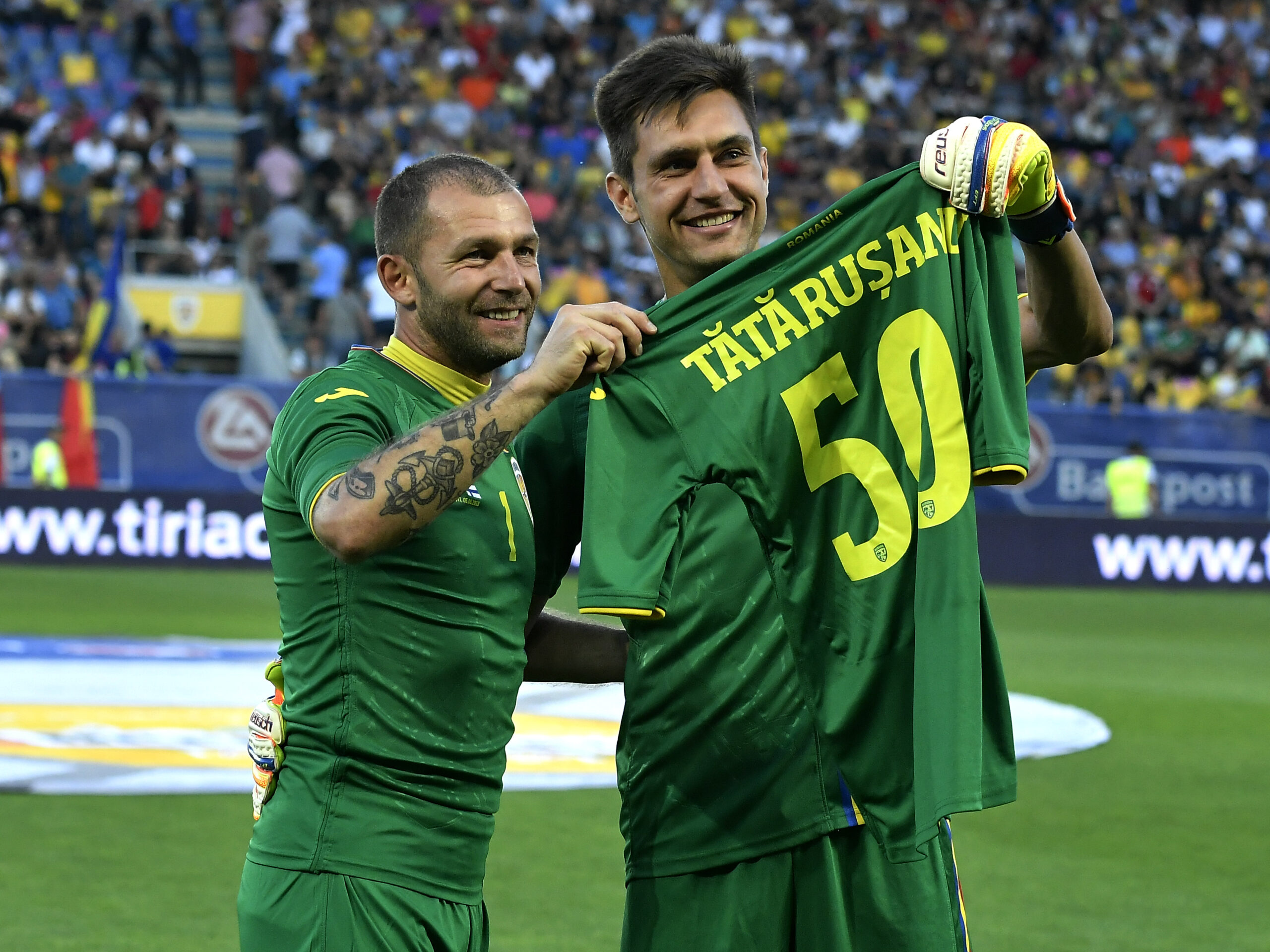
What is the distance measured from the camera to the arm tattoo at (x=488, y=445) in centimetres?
289

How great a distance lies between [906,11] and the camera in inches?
1144

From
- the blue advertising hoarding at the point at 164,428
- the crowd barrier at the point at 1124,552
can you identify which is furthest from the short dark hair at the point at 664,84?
the crowd barrier at the point at 1124,552

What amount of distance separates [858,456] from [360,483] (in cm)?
96

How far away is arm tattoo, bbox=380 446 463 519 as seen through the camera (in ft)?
9.18

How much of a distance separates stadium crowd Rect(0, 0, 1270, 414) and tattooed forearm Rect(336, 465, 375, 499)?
16585mm

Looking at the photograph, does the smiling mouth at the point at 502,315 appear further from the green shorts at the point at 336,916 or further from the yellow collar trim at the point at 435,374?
the green shorts at the point at 336,916

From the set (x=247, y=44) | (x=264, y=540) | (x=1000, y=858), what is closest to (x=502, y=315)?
(x=1000, y=858)

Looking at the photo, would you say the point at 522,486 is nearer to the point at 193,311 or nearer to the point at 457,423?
the point at 457,423

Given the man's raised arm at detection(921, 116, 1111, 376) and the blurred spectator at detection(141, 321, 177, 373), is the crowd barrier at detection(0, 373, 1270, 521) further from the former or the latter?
the man's raised arm at detection(921, 116, 1111, 376)

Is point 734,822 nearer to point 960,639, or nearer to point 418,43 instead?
point 960,639

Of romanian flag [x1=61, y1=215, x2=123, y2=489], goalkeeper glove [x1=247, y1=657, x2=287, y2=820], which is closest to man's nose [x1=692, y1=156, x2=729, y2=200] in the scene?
goalkeeper glove [x1=247, y1=657, x2=287, y2=820]

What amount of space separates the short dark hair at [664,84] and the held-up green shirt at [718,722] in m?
0.71

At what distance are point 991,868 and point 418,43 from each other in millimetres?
20446

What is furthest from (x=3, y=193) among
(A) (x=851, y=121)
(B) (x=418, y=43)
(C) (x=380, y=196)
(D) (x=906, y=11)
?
(C) (x=380, y=196)
